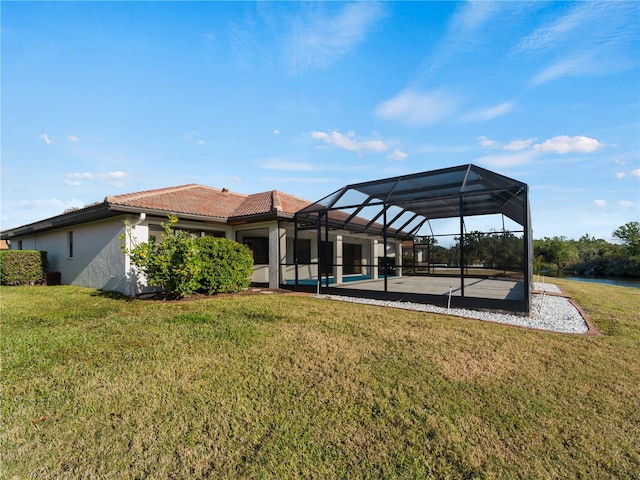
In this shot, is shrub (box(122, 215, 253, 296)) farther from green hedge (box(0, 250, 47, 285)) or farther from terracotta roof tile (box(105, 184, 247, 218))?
green hedge (box(0, 250, 47, 285))

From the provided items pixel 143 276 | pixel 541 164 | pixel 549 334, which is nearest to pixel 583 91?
pixel 541 164

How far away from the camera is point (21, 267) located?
13367 mm

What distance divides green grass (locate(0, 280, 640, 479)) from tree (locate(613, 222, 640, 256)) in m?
46.6

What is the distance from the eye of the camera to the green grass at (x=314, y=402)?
240 cm

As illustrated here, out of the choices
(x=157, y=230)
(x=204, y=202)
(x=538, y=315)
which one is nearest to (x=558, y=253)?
(x=538, y=315)

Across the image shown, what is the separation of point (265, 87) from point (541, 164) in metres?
12.9

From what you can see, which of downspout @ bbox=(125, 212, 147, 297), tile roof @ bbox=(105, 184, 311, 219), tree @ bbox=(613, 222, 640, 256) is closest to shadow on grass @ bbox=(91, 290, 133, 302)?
downspout @ bbox=(125, 212, 147, 297)

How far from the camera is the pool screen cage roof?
8.37 m

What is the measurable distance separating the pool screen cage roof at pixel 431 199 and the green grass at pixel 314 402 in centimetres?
403

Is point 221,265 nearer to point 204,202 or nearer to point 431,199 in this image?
point 204,202

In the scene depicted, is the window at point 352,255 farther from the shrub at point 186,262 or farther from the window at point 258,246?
the shrub at point 186,262

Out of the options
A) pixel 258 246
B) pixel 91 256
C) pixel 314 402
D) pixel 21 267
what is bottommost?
pixel 314 402

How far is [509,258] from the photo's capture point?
13.2 m

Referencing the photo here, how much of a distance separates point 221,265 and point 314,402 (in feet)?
25.6
